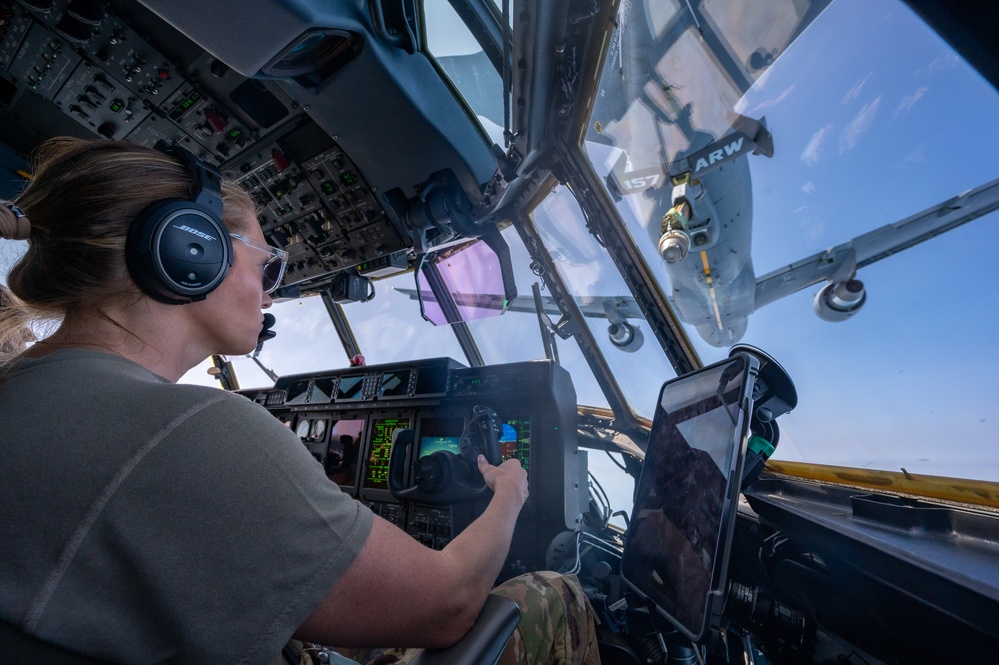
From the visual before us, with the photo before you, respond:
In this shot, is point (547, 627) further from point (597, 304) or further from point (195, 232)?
point (597, 304)

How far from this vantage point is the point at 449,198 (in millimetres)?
2328

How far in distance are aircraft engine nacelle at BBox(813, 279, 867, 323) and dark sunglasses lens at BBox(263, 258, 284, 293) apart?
3.21m

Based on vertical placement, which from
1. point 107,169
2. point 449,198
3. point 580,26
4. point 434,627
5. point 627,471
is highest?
point 580,26

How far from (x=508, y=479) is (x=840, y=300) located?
2.75 metres

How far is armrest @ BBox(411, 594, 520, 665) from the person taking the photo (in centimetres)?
69

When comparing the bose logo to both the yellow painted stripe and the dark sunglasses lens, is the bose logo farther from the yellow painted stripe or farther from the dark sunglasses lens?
the yellow painted stripe

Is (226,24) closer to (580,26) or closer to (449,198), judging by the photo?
(449,198)

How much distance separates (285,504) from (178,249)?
22.1 inches

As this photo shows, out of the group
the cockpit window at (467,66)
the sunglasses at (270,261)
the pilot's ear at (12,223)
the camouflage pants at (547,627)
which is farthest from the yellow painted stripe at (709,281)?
the pilot's ear at (12,223)

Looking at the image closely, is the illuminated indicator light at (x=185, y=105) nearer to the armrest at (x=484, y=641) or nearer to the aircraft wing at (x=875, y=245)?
the armrest at (x=484, y=641)

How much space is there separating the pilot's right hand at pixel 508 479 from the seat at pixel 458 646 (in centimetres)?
28

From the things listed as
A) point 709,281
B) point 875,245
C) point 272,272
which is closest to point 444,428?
point 272,272

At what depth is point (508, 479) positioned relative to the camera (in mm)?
1142

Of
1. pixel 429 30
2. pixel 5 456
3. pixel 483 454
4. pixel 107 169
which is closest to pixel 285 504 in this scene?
pixel 5 456
